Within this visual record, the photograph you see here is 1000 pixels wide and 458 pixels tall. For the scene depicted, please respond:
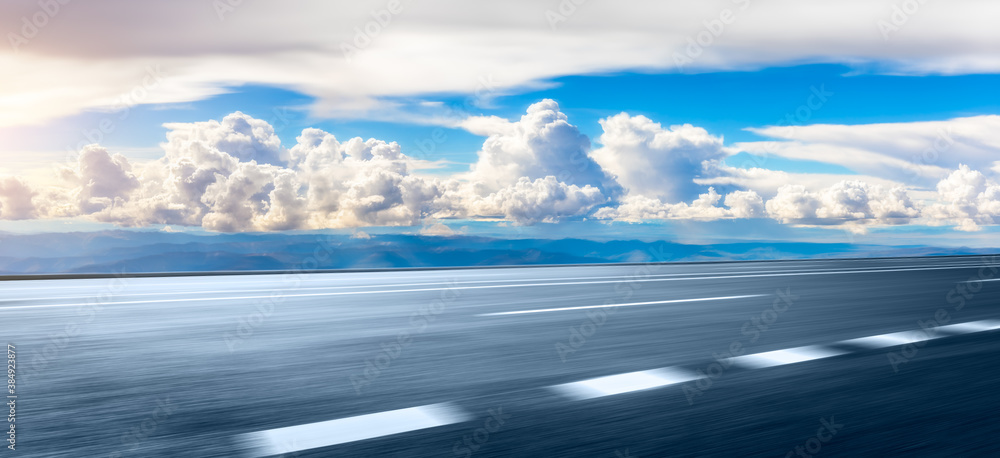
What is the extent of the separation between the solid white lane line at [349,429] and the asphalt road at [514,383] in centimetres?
2

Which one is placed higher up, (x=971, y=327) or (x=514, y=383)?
(x=971, y=327)

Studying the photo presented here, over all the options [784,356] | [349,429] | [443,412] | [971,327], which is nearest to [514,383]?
[443,412]

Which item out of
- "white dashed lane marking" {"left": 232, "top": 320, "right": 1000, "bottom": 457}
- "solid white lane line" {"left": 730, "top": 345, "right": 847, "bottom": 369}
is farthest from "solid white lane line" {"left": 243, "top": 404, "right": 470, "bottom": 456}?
"solid white lane line" {"left": 730, "top": 345, "right": 847, "bottom": 369}

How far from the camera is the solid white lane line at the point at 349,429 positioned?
315cm

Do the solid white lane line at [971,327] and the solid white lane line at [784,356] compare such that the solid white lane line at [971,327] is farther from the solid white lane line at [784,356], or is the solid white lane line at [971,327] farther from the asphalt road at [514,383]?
the solid white lane line at [784,356]

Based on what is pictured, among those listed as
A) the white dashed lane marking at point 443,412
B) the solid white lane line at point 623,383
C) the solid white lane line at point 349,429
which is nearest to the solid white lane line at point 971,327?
the white dashed lane marking at point 443,412

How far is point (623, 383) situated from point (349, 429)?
1.81 m

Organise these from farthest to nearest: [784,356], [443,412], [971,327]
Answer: [971,327] → [784,356] → [443,412]

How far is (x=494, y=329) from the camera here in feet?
24.5

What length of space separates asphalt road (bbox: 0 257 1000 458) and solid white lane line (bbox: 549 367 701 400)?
1.1 inches

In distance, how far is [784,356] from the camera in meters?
5.55

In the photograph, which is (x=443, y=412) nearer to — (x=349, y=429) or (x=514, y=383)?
(x=349, y=429)

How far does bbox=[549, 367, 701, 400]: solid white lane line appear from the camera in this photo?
4.22 m

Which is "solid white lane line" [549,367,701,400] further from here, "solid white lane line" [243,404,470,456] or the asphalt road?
"solid white lane line" [243,404,470,456]
